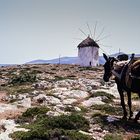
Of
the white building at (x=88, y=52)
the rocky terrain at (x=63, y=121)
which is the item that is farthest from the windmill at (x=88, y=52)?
the rocky terrain at (x=63, y=121)

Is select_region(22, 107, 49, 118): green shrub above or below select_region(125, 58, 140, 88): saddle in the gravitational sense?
below

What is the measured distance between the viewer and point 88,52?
289 ft

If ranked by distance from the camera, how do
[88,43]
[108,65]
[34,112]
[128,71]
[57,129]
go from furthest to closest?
[88,43]
[34,112]
[108,65]
[128,71]
[57,129]

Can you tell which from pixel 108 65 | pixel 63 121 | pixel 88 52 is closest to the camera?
pixel 63 121

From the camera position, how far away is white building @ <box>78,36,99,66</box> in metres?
88.2

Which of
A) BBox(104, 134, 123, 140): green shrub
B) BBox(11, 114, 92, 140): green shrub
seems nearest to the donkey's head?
BBox(11, 114, 92, 140): green shrub

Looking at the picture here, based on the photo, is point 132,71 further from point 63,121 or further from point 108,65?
point 63,121

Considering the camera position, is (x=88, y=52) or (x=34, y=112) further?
(x=88, y=52)

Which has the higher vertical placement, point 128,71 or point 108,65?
point 108,65

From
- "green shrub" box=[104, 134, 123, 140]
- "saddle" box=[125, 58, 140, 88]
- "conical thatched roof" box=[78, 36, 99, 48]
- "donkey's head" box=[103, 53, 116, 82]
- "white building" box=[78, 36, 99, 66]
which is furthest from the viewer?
"conical thatched roof" box=[78, 36, 99, 48]

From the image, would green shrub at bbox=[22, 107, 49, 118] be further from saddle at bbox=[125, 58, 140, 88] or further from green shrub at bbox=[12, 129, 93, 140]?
saddle at bbox=[125, 58, 140, 88]

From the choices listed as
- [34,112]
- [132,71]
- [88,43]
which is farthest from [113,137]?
[88,43]

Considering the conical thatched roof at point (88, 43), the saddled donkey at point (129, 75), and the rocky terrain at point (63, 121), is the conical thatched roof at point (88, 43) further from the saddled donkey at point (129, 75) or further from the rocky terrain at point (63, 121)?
the saddled donkey at point (129, 75)

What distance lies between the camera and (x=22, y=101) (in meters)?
24.4
